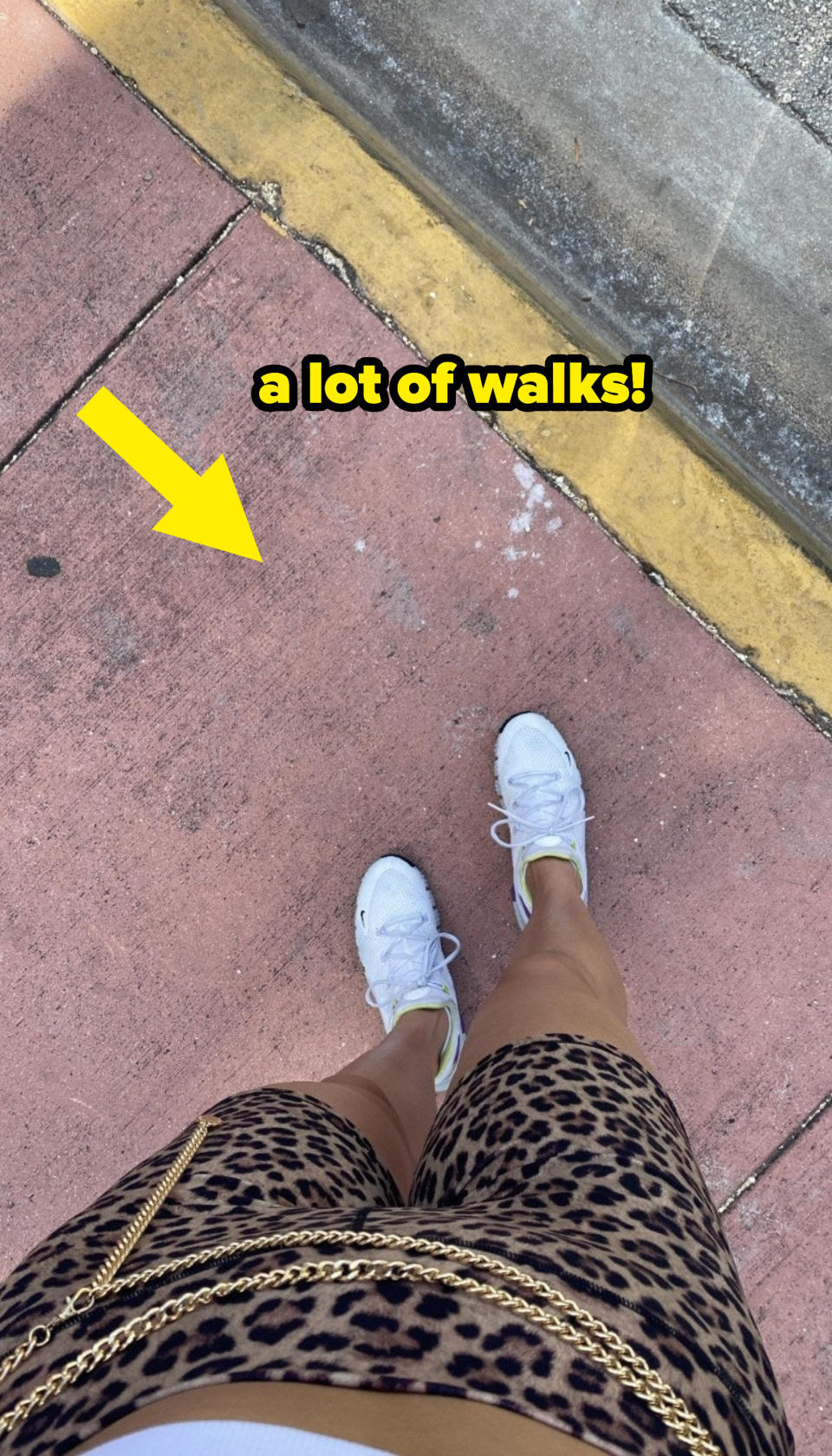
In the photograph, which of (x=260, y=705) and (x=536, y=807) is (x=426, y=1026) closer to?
(x=536, y=807)

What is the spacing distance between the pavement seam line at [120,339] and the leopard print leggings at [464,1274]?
1697 mm

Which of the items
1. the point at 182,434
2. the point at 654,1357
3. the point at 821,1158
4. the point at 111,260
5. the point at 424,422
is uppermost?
the point at 424,422

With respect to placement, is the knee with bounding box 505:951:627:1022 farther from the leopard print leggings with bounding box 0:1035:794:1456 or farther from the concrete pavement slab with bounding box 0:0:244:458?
the concrete pavement slab with bounding box 0:0:244:458

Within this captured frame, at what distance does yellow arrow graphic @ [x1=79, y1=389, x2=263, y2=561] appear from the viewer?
2.37m

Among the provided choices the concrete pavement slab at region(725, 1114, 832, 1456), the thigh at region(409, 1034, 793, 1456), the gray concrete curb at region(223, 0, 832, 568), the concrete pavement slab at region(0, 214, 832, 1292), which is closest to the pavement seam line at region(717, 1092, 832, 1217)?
the concrete pavement slab at region(725, 1114, 832, 1456)

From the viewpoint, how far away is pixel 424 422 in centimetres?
237

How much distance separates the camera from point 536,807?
227 cm

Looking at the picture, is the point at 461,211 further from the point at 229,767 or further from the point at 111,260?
the point at 229,767

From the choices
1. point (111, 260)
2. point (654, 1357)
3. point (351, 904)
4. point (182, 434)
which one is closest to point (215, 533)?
point (182, 434)

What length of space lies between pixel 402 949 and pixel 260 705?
67cm

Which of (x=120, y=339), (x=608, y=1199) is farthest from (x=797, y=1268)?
(x=120, y=339)

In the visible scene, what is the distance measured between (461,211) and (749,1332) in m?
2.35

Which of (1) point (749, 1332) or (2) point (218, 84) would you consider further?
(2) point (218, 84)

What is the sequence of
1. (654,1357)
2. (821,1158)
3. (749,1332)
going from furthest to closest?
(821,1158), (749,1332), (654,1357)
